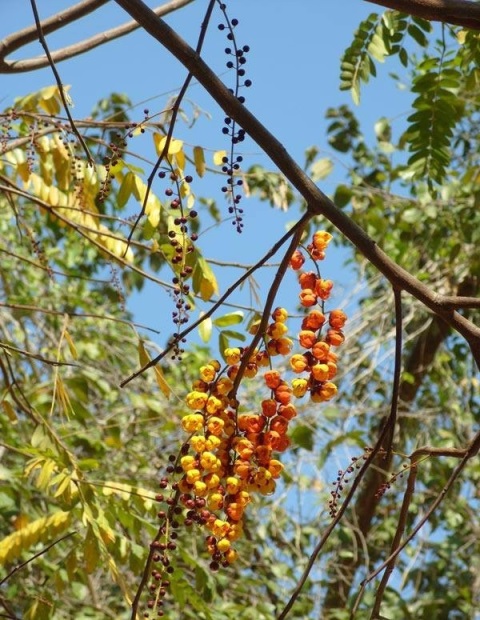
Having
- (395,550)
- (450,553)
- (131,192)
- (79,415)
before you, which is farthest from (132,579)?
(395,550)

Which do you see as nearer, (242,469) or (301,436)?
(242,469)

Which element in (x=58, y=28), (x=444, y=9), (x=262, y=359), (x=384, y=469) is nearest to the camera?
(x=444, y=9)

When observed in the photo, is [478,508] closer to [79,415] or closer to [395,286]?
[79,415]

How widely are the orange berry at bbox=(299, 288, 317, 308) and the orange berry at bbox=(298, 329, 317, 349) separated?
4 cm

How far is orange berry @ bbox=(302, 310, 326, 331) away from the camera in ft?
4.83

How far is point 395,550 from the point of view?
4.82 ft

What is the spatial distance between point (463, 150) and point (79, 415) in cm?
308

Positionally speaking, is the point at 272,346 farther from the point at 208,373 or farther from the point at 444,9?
the point at 444,9

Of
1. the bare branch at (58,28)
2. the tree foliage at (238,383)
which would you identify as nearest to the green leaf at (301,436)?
the tree foliage at (238,383)

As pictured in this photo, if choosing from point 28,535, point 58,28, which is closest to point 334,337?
point 58,28

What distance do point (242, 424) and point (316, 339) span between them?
6.4 inches

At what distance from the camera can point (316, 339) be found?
1.49 metres

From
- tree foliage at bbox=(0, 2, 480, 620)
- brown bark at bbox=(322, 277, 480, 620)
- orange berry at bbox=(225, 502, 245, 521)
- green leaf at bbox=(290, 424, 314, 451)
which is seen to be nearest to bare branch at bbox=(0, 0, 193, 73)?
tree foliage at bbox=(0, 2, 480, 620)

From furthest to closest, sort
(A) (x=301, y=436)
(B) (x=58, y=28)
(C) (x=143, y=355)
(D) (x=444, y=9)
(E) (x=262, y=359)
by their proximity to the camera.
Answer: (A) (x=301, y=436) → (C) (x=143, y=355) → (B) (x=58, y=28) → (E) (x=262, y=359) → (D) (x=444, y=9)
